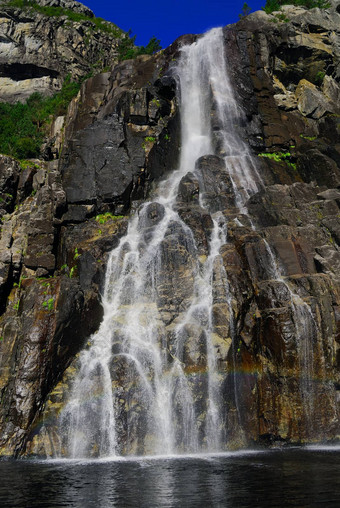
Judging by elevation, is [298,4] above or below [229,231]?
above

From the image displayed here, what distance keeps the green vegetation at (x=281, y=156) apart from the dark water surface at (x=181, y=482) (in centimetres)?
2719

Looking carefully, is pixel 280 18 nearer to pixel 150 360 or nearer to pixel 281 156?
pixel 281 156

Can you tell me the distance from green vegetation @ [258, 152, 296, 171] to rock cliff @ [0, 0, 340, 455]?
14 centimetres

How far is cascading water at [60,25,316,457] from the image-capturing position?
19.1 m

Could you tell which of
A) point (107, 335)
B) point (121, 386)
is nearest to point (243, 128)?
point (107, 335)

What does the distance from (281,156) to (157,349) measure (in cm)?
2500

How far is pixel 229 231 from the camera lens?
88.1 feet

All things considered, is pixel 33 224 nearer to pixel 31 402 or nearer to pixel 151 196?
pixel 151 196

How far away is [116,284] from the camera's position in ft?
81.8

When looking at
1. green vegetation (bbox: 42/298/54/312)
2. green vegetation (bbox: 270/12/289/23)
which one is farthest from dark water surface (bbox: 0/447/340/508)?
green vegetation (bbox: 270/12/289/23)

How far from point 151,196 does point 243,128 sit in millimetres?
14206

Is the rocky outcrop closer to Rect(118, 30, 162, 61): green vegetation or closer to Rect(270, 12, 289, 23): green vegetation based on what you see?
Rect(118, 30, 162, 61): green vegetation

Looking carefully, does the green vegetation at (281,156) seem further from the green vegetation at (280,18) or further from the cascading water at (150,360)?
the green vegetation at (280,18)

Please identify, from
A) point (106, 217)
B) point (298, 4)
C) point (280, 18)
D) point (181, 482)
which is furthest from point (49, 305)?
point (298, 4)
